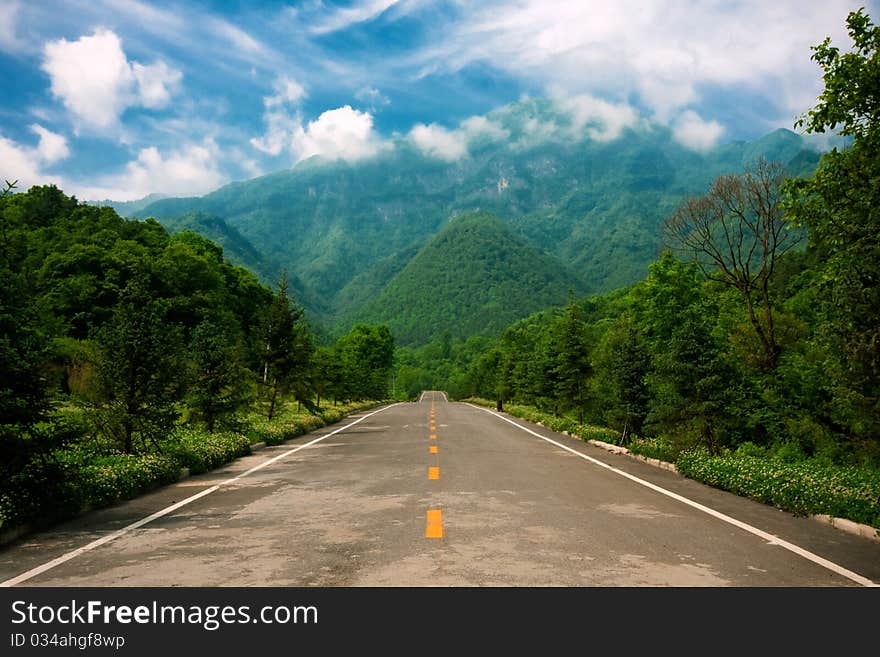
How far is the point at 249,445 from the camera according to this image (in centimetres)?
1811

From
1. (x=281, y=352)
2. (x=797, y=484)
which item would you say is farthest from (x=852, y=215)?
(x=281, y=352)

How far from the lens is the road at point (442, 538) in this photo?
220 inches

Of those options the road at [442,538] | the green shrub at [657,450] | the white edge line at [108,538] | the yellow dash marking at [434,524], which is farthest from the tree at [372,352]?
the yellow dash marking at [434,524]

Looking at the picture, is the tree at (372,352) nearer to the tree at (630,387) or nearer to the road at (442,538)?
the tree at (630,387)

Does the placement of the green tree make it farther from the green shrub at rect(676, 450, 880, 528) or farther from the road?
the green shrub at rect(676, 450, 880, 528)

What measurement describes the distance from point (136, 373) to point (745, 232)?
25.5 m

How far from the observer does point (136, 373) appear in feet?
43.7

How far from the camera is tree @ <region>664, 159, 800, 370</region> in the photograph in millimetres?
26469

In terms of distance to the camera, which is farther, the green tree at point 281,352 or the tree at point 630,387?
the green tree at point 281,352

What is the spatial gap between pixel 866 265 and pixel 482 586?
277 inches

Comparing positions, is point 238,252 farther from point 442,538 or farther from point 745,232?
point 442,538

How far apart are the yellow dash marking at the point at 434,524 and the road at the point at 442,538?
49 millimetres

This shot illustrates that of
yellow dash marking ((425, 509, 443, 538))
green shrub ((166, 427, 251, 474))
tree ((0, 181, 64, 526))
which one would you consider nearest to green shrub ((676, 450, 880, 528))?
yellow dash marking ((425, 509, 443, 538))

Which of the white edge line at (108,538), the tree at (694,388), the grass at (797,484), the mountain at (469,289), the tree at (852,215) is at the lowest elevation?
the white edge line at (108,538)
